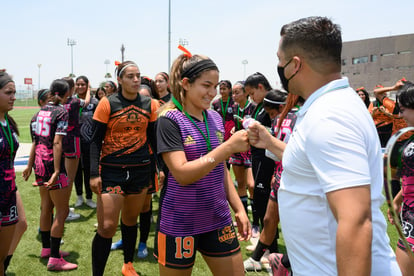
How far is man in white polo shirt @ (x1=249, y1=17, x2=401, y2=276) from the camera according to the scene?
44.4 inches

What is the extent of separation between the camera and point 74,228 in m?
5.66

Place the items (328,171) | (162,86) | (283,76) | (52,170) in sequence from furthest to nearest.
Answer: (162,86) → (52,170) → (283,76) → (328,171)

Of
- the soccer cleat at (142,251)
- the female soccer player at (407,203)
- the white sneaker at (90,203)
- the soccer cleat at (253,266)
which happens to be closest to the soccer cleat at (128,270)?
the soccer cleat at (142,251)

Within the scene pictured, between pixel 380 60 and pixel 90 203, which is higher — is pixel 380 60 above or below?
above

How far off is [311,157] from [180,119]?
1.30 m

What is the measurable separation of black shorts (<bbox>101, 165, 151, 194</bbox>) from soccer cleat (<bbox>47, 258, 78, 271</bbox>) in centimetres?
141

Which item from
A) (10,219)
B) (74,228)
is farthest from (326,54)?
(74,228)

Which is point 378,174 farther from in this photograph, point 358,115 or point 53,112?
point 53,112

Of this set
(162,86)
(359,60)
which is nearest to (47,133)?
(162,86)

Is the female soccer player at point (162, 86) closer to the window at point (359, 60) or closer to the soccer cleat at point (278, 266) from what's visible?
the soccer cleat at point (278, 266)

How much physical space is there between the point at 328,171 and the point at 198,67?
147 centimetres

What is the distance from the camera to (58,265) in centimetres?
420

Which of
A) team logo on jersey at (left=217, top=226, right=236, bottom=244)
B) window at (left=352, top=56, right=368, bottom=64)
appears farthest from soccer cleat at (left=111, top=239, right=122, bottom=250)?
window at (left=352, top=56, right=368, bottom=64)

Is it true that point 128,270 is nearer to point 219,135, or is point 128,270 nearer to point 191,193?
point 191,193
